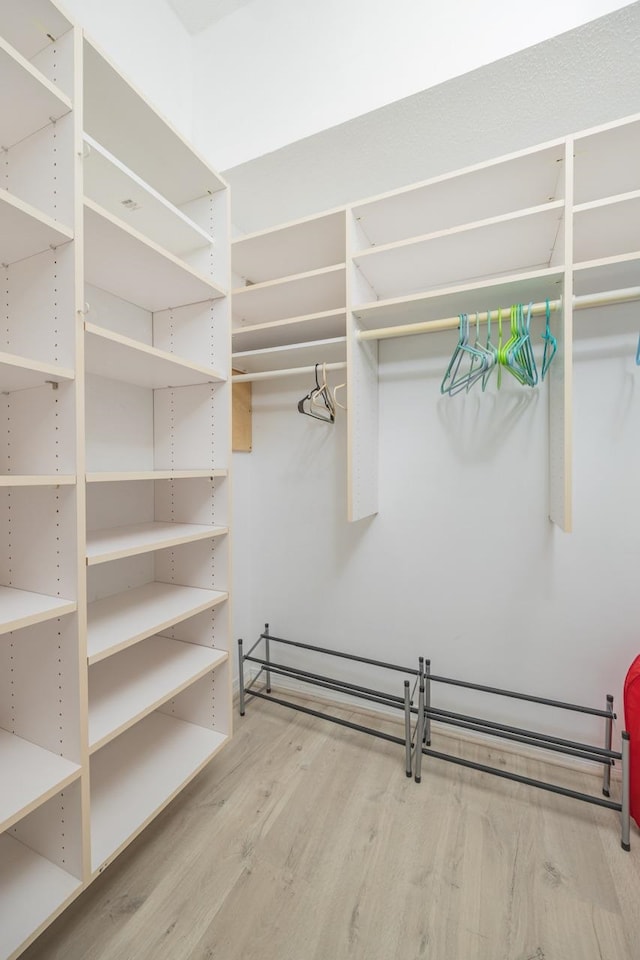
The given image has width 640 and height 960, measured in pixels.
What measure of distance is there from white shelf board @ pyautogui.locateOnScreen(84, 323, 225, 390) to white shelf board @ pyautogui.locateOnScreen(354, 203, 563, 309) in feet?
2.69

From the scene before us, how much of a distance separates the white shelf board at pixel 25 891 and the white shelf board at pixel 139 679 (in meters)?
0.32

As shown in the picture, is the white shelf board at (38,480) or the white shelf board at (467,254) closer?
the white shelf board at (38,480)

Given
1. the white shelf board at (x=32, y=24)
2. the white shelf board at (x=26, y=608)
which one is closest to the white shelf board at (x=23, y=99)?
the white shelf board at (x=32, y=24)

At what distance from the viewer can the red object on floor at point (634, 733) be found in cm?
136

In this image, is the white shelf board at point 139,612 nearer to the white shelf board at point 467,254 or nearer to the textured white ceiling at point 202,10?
the white shelf board at point 467,254

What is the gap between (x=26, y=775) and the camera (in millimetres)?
958

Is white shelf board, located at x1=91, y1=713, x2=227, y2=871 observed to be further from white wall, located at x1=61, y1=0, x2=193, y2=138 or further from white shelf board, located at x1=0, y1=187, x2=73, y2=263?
white wall, located at x1=61, y1=0, x2=193, y2=138

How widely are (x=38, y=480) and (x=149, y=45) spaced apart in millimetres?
1930

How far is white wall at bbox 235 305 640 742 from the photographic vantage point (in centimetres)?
166

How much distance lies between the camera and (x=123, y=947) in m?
1.04

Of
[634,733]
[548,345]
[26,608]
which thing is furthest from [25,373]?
[634,733]

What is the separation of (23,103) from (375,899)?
7.61 feet

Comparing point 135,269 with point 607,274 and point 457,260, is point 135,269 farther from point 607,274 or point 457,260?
point 607,274

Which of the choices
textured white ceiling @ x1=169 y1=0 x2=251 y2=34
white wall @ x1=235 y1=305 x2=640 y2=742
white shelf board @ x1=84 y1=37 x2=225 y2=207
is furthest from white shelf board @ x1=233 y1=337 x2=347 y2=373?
textured white ceiling @ x1=169 y1=0 x2=251 y2=34
